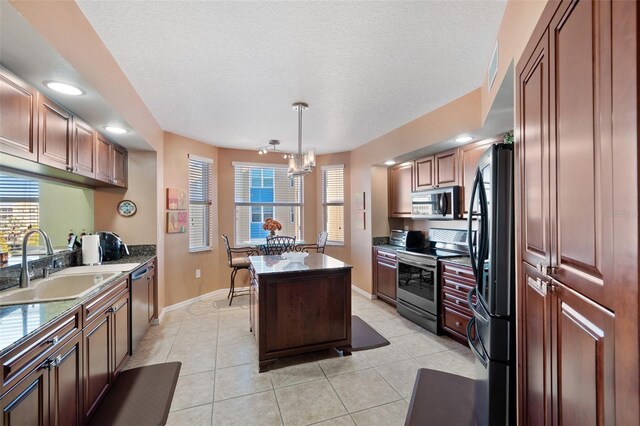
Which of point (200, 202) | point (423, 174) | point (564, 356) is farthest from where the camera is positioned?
point (200, 202)

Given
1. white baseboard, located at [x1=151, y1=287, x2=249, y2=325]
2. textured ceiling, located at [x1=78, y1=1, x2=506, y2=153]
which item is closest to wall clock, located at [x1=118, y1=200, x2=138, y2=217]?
textured ceiling, located at [x1=78, y1=1, x2=506, y2=153]

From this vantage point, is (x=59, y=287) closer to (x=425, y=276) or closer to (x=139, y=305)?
(x=139, y=305)

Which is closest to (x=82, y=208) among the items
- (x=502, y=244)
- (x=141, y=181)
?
(x=141, y=181)

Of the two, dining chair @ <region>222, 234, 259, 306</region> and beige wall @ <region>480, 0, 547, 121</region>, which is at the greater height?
beige wall @ <region>480, 0, 547, 121</region>

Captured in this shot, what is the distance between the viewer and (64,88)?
78.3 inches

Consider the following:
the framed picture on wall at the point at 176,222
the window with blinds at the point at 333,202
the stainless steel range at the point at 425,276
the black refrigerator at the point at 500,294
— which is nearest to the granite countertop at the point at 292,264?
the stainless steel range at the point at 425,276

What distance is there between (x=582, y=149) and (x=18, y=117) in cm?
272

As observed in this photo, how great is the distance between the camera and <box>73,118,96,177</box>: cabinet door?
2418 millimetres

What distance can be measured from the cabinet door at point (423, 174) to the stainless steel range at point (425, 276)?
68 centimetres

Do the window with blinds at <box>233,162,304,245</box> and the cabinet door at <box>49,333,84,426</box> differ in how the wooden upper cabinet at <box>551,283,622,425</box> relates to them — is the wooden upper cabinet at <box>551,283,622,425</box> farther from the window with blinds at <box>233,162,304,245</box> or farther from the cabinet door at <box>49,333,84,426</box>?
the window with blinds at <box>233,162,304,245</box>


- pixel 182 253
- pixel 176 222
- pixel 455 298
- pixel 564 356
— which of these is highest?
pixel 176 222

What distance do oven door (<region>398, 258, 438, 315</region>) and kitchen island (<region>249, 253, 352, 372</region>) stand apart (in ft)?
3.77

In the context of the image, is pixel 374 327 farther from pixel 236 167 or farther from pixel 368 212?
pixel 236 167

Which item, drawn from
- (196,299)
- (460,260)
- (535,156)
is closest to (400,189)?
(460,260)
